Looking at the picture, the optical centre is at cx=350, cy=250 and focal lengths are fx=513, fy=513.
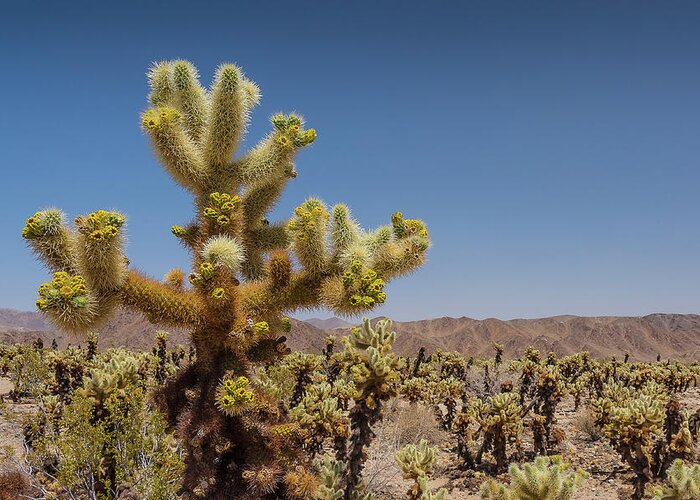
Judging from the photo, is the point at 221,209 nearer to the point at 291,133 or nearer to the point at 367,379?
the point at 291,133

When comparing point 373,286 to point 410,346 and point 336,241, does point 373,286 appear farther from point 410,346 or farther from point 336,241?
point 410,346

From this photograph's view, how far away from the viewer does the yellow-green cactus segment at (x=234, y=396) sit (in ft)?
15.9

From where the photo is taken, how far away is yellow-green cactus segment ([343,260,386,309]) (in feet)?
15.2

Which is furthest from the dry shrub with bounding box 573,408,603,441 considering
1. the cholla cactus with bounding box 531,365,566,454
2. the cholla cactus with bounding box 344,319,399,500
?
the cholla cactus with bounding box 344,319,399,500

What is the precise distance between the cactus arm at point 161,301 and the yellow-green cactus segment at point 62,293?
1.52ft

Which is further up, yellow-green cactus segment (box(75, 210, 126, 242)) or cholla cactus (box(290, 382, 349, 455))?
yellow-green cactus segment (box(75, 210, 126, 242))

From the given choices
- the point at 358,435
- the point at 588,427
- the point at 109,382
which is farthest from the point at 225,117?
the point at 588,427

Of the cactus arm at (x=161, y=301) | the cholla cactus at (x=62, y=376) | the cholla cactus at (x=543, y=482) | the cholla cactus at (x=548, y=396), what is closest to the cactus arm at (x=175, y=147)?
the cactus arm at (x=161, y=301)

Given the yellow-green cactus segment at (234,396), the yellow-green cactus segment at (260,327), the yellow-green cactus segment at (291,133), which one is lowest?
the yellow-green cactus segment at (234,396)

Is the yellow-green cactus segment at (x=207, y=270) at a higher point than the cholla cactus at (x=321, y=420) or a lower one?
higher

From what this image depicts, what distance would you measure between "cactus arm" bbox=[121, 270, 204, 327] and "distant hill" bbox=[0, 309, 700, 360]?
48278 millimetres

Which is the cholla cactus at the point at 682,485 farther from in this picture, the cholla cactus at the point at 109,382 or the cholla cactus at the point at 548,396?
the cholla cactus at the point at 109,382

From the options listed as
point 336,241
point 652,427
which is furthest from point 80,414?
point 652,427

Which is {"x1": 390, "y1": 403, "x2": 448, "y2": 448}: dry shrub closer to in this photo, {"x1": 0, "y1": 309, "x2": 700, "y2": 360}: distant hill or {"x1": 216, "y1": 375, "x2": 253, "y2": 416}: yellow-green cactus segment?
{"x1": 216, "y1": 375, "x2": 253, "y2": 416}: yellow-green cactus segment
